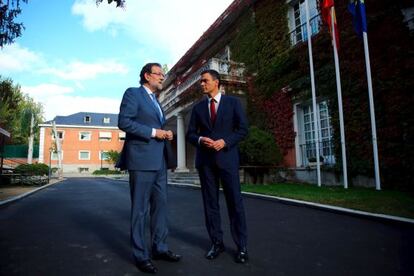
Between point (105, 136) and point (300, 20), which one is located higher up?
point (300, 20)

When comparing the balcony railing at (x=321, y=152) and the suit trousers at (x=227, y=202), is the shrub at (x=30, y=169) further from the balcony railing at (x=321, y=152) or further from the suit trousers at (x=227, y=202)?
the suit trousers at (x=227, y=202)

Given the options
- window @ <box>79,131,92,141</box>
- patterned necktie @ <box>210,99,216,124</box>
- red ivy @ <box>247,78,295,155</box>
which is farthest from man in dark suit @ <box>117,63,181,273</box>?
window @ <box>79,131,92,141</box>

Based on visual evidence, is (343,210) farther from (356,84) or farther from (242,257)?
(356,84)

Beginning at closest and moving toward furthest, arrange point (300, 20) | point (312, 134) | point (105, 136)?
point (312, 134), point (300, 20), point (105, 136)

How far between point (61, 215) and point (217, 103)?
4243 mm

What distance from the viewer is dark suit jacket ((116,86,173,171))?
2.62 m

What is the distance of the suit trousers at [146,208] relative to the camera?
2.49 metres

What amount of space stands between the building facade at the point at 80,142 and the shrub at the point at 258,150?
39468 millimetres

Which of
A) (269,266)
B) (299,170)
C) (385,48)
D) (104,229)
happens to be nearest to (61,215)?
(104,229)

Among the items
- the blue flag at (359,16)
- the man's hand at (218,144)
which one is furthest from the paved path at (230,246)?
the blue flag at (359,16)

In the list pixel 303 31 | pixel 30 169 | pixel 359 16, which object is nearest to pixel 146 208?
pixel 359 16

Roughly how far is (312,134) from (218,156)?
324 inches

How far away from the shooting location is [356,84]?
26.7 feet

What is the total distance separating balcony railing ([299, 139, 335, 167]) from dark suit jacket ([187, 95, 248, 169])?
7089mm
